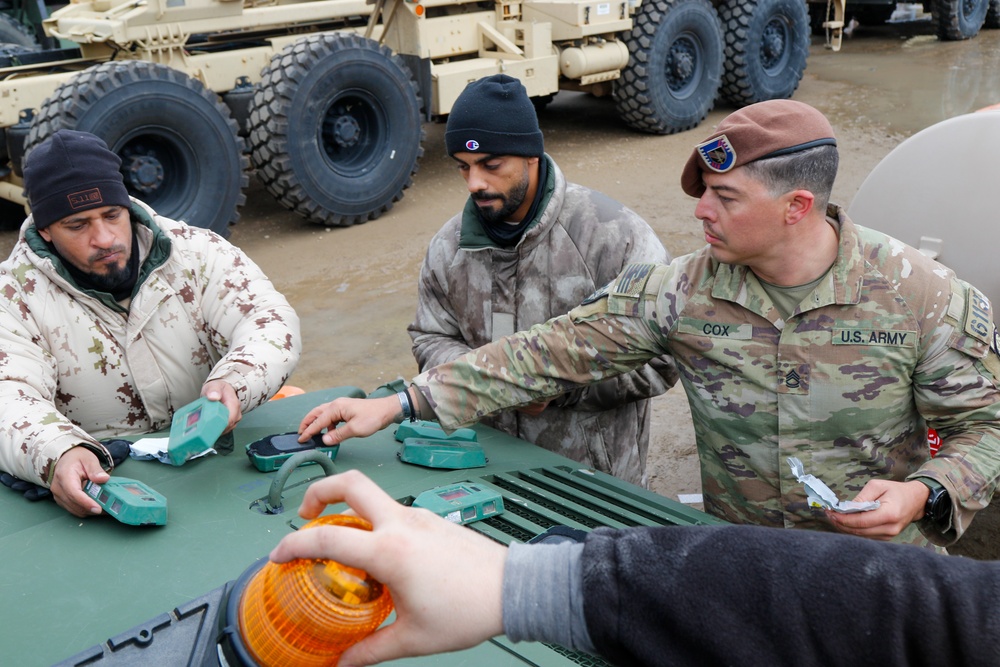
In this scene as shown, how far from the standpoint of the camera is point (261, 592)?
3.96 feet

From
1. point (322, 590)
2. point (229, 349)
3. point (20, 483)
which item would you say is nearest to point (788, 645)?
point (322, 590)

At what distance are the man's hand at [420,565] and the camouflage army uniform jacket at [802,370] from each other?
1.15 metres

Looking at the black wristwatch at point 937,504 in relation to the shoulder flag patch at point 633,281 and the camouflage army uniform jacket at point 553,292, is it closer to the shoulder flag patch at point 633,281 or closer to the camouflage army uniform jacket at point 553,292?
the shoulder flag patch at point 633,281

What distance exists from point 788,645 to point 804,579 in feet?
0.20

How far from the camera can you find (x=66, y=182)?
2490mm

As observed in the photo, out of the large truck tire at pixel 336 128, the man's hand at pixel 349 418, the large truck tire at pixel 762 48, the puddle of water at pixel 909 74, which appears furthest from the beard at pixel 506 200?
the large truck tire at pixel 762 48

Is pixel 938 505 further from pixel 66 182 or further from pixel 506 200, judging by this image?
pixel 66 182

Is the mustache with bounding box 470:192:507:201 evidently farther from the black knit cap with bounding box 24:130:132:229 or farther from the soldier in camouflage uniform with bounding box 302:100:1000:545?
the black knit cap with bounding box 24:130:132:229

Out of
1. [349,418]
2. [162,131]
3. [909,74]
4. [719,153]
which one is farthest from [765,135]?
[909,74]

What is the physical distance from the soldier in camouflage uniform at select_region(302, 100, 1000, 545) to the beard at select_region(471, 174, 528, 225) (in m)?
0.52

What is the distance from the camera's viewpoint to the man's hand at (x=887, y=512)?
1.77 metres

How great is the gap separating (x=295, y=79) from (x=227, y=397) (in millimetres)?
4653

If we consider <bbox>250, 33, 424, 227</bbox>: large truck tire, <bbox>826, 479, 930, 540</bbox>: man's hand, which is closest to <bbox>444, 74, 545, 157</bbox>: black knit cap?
<bbox>826, 479, 930, 540</bbox>: man's hand

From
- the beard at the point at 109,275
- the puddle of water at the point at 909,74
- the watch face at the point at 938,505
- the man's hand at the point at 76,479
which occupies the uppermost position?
the beard at the point at 109,275
